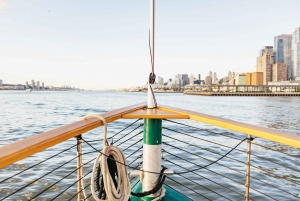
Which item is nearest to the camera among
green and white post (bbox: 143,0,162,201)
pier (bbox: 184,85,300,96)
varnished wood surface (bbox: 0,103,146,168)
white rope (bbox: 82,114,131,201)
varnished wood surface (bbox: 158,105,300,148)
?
varnished wood surface (bbox: 0,103,146,168)

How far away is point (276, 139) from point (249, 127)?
19cm

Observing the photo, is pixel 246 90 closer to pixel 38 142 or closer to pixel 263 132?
pixel 263 132

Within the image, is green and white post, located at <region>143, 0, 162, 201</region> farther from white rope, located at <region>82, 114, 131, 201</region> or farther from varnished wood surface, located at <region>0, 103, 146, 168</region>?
varnished wood surface, located at <region>0, 103, 146, 168</region>

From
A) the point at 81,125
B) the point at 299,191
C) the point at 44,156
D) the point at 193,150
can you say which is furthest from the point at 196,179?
the point at 81,125

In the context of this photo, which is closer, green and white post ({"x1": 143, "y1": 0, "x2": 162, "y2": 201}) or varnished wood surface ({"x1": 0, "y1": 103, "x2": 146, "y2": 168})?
varnished wood surface ({"x1": 0, "y1": 103, "x2": 146, "y2": 168})

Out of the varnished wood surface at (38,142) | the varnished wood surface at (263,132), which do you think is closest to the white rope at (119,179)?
the varnished wood surface at (38,142)

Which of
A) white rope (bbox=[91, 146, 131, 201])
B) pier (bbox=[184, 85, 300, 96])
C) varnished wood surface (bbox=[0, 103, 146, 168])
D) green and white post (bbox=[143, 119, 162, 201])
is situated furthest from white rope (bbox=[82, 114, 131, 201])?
pier (bbox=[184, 85, 300, 96])

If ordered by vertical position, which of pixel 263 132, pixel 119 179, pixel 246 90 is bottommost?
pixel 119 179

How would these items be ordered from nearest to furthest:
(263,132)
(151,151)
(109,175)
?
(263,132) → (109,175) → (151,151)

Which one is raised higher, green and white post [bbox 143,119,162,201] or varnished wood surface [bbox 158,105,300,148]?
varnished wood surface [bbox 158,105,300,148]

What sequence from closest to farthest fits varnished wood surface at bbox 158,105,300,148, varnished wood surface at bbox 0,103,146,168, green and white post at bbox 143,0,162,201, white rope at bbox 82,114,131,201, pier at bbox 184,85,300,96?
1. varnished wood surface at bbox 0,103,146,168
2. varnished wood surface at bbox 158,105,300,148
3. white rope at bbox 82,114,131,201
4. green and white post at bbox 143,0,162,201
5. pier at bbox 184,85,300,96

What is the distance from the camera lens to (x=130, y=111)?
191cm

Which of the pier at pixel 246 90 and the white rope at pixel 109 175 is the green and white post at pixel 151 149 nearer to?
the white rope at pixel 109 175

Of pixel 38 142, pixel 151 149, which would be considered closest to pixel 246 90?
pixel 151 149
